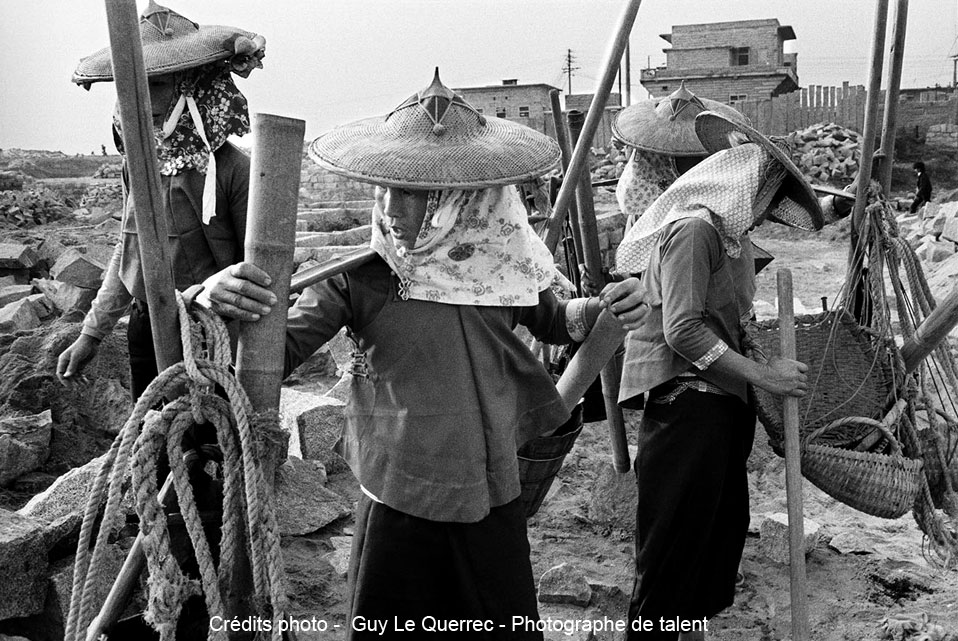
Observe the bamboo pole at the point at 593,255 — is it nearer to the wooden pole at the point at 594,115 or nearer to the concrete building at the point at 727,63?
the wooden pole at the point at 594,115

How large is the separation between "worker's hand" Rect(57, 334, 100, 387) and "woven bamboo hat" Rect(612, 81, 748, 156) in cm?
209

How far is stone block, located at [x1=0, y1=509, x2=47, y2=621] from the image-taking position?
3.02 m

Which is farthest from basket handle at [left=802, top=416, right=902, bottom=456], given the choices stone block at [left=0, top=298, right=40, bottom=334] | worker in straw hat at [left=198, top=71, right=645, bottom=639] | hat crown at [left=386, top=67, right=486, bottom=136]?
stone block at [left=0, top=298, right=40, bottom=334]

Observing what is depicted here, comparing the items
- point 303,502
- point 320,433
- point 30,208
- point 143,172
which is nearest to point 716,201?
point 143,172

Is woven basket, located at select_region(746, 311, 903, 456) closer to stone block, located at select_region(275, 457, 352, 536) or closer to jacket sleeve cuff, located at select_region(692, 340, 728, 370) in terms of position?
jacket sleeve cuff, located at select_region(692, 340, 728, 370)

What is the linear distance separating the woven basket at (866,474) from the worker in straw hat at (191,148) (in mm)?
2044

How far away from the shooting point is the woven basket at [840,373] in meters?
3.10

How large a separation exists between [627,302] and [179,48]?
1.69 m

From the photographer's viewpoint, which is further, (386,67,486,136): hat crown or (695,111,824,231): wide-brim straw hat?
(695,111,824,231): wide-brim straw hat

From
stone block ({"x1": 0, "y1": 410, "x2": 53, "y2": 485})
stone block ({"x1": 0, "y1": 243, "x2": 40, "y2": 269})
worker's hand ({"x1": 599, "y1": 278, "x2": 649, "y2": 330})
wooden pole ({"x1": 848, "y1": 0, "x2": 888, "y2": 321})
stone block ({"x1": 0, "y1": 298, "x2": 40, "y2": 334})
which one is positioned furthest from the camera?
stone block ({"x1": 0, "y1": 243, "x2": 40, "y2": 269})

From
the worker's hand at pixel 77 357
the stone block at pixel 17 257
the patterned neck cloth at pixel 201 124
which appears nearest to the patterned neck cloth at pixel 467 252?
the patterned neck cloth at pixel 201 124

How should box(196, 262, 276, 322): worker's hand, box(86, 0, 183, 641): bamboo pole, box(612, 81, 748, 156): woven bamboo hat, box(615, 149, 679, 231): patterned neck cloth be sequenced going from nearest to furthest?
box(86, 0, 183, 641): bamboo pole, box(196, 262, 276, 322): worker's hand, box(612, 81, 748, 156): woven bamboo hat, box(615, 149, 679, 231): patterned neck cloth

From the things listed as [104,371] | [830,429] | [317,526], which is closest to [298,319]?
[830,429]

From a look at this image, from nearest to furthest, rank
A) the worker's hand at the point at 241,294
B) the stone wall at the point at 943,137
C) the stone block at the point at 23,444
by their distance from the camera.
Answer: the worker's hand at the point at 241,294 < the stone block at the point at 23,444 < the stone wall at the point at 943,137
